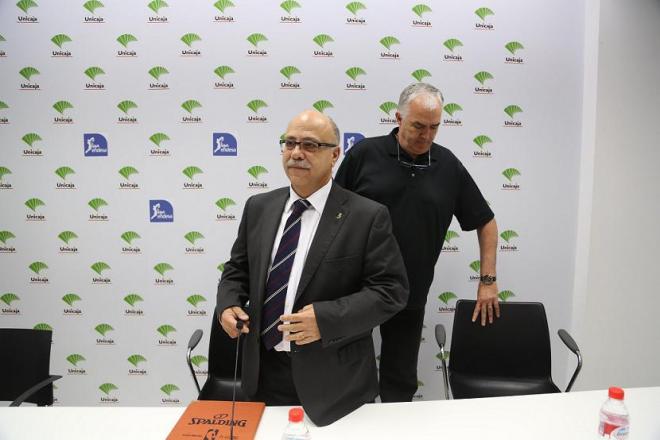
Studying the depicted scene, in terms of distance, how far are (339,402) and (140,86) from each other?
240cm

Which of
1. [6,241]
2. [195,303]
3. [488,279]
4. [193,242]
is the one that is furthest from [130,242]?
[488,279]

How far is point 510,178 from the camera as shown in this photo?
301 centimetres

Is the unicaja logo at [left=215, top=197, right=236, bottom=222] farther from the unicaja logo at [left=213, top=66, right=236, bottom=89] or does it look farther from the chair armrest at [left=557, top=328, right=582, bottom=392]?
the chair armrest at [left=557, top=328, right=582, bottom=392]

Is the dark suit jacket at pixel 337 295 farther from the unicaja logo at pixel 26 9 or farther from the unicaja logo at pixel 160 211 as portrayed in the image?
the unicaja logo at pixel 26 9

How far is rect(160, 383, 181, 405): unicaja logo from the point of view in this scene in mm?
3146

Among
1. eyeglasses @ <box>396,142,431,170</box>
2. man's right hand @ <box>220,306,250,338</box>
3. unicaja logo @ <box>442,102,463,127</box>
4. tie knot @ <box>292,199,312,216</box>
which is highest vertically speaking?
unicaja logo @ <box>442,102,463,127</box>

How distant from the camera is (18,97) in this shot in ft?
9.52

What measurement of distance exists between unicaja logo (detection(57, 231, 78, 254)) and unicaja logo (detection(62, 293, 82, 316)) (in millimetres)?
309

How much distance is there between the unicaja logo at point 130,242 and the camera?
3.01 meters

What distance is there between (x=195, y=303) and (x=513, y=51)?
2.78m

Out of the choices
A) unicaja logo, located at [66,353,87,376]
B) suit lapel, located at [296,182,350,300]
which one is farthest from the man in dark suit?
unicaja logo, located at [66,353,87,376]

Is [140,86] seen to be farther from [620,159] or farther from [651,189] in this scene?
[651,189]

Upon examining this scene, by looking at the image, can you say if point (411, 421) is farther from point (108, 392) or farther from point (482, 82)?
point (108, 392)

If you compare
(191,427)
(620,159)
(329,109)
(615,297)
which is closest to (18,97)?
(329,109)
